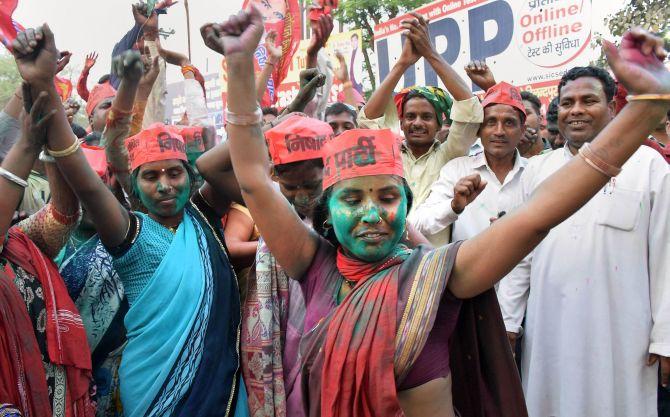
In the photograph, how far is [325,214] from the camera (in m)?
2.20

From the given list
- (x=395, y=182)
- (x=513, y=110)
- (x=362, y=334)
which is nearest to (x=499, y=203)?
(x=513, y=110)

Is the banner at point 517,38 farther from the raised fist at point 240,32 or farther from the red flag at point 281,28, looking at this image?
the raised fist at point 240,32

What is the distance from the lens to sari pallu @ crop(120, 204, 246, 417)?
100 inches

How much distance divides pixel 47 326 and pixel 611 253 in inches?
99.6

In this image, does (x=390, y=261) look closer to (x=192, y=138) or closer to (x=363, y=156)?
(x=363, y=156)

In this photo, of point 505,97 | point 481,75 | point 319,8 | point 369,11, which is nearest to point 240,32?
point 319,8

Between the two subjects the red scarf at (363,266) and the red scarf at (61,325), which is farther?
the red scarf at (61,325)

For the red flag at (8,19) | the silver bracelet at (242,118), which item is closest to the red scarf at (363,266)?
the silver bracelet at (242,118)

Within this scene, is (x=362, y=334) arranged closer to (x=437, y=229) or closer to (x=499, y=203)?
(x=437, y=229)

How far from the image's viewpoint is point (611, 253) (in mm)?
2912

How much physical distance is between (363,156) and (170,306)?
1.12 m

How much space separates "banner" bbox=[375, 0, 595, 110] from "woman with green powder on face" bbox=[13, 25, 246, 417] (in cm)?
467

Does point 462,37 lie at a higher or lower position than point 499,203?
higher

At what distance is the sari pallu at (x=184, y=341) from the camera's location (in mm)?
2549
